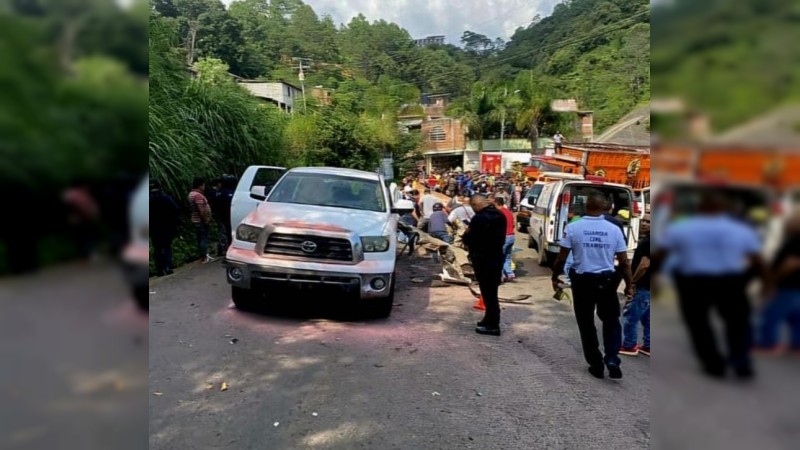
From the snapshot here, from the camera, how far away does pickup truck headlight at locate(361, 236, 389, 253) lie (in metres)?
5.18

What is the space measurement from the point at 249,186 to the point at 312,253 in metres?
1.91

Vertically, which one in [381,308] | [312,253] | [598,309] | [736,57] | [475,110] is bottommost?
[381,308]

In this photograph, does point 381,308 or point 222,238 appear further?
point 222,238

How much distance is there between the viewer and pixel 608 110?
2.87 m

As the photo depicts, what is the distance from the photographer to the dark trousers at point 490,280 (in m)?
5.17

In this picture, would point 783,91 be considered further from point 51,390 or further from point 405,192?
point 405,192

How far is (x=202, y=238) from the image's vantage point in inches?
276

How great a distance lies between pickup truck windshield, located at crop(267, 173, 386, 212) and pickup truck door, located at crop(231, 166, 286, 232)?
0.32 metres

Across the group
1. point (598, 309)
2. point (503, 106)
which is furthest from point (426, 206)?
point (598, 309)

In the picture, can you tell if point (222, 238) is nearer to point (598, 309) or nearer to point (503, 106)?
point (503, 106)

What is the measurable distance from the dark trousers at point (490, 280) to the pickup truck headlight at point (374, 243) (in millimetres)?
894

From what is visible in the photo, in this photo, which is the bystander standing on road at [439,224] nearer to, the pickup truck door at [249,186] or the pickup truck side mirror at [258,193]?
the pickup truck door at [249,186]

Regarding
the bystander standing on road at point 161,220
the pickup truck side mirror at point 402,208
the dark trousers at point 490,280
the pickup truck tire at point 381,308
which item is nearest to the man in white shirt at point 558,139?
the dark trousers at point 490,280

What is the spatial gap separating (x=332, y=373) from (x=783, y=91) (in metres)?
3.67
